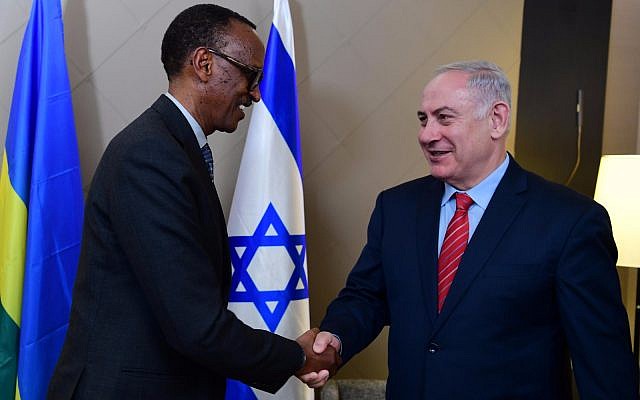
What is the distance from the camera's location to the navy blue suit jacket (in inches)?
74.3

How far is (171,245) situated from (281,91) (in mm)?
1534

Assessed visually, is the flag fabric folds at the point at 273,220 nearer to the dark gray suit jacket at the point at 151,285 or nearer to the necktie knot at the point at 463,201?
the necktie knot at the point at 463,201

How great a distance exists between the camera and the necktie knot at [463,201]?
6.93 feet

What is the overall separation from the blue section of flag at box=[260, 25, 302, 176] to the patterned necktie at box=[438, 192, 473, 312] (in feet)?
3.61

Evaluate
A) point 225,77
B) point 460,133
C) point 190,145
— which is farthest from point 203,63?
point 460,133

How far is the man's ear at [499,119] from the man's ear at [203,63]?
0.75 metres

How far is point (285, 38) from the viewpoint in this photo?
313 centimetres

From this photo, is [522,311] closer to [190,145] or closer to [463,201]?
[463,201]

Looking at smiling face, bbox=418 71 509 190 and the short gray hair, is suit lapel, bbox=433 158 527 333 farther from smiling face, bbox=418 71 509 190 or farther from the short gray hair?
the short gray hair

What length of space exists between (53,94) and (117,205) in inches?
52.4

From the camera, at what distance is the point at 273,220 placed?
301cm

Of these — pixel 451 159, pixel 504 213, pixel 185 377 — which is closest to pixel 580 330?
pixel 504 213

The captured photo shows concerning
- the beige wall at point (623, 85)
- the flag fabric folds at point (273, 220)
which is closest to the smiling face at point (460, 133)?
the flag fabric folds at point (273, 220)

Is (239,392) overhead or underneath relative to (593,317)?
underneath
